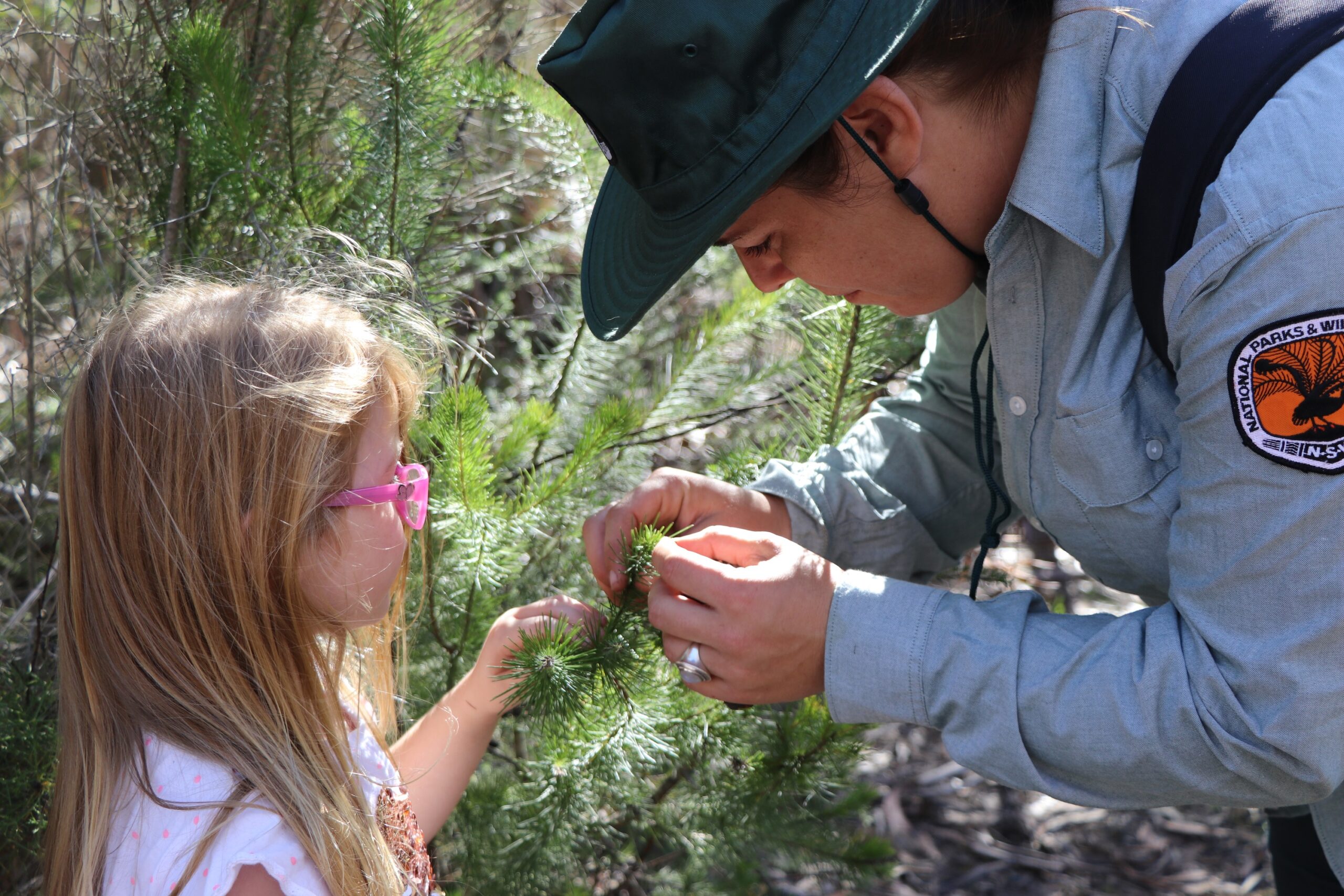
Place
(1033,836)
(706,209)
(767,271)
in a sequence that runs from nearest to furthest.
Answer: (706,209) → (767,271) → (1033,836)

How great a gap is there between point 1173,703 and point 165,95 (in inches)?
58.8

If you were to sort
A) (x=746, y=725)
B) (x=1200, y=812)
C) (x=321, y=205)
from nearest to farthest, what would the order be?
(x=321, y=205) < (x=746, y=725) < (x=1200, y=812)

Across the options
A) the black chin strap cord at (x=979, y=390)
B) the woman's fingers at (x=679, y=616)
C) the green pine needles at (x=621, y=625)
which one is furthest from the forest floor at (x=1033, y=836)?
the woman's fingers at (x=679, y=616)

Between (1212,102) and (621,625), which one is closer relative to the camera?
(1212,102)

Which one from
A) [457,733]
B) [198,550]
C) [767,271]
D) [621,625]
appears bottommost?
[457,733]

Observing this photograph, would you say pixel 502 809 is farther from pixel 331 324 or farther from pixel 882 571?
pixel 331 324

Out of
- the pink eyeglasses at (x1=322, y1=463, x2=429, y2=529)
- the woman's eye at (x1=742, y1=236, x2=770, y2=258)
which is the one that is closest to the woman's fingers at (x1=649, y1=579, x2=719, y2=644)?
the pink eyeglasses at (x1=322, y1=463, x2=429, y2=529)

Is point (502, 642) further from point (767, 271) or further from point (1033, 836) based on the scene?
point (1033, 836)

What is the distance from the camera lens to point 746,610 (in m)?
1.12

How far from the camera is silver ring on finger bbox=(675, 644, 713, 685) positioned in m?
1.17

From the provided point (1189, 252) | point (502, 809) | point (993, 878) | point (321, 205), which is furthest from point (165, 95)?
point (993, 878)

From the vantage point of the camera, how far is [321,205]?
1448mm

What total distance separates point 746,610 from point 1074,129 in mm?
632

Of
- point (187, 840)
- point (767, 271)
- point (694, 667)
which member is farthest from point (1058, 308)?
point (187, 840)
